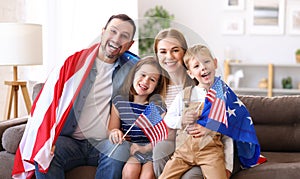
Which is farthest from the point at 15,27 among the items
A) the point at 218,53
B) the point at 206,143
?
the point at 218,53

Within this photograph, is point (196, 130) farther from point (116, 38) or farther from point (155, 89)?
point (116, 38)

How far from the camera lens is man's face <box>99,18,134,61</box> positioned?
2.31 m

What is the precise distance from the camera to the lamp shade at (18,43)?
3.62 m

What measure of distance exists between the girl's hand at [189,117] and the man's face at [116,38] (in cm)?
41

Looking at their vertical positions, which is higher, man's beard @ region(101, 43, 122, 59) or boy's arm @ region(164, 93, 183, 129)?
man's beard @ region(101, 43, 122, 59)

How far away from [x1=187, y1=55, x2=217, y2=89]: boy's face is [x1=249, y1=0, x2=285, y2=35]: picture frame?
392 centimetres

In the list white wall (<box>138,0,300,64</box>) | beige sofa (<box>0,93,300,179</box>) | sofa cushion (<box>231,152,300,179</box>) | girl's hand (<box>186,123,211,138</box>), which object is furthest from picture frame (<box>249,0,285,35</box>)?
girl's hand (<box>186,123,211,138</box>)

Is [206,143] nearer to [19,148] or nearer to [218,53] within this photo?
[19,148]

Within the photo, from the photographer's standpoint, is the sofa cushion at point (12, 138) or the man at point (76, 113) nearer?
the man at point (76, 113)

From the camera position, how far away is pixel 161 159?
96.7 inches

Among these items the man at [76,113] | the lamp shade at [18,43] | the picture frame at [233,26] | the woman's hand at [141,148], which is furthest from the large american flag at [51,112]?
the picture frame at [233,26]

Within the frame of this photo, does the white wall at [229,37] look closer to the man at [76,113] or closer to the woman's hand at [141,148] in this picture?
the man at [76,113]

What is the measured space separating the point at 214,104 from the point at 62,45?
3128 mm

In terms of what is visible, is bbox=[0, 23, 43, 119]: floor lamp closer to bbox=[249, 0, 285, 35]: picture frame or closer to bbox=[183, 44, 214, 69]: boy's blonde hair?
bbox=[183, 44, 214, 69]: boy's blonde hair
